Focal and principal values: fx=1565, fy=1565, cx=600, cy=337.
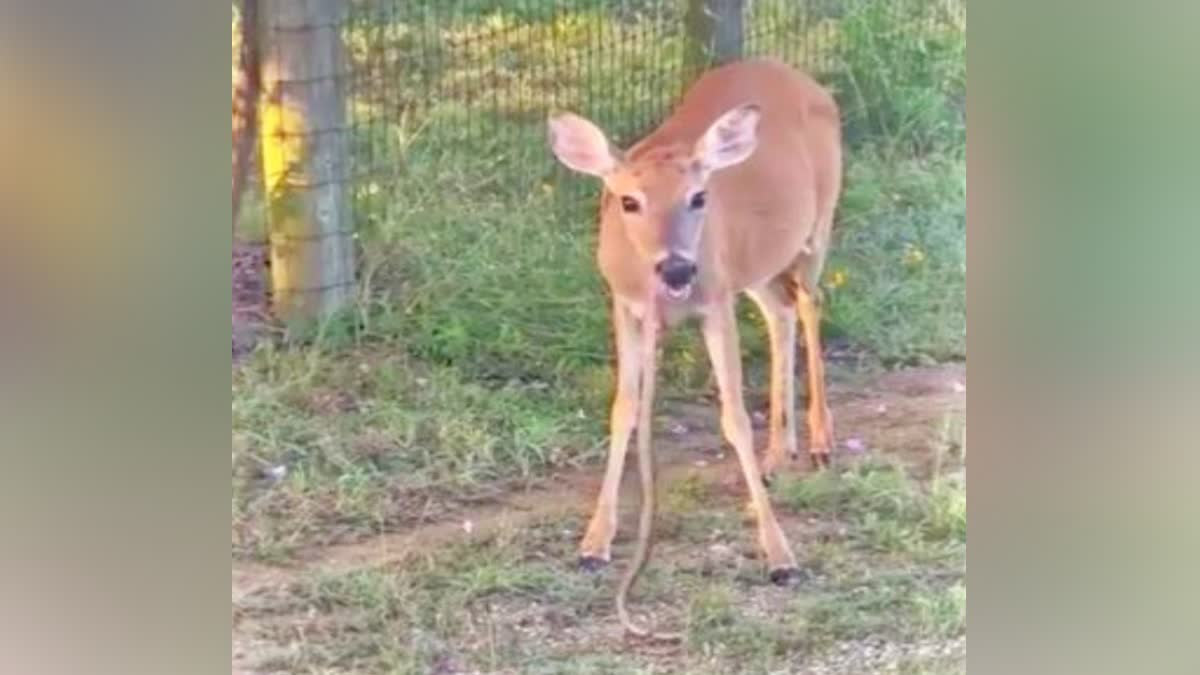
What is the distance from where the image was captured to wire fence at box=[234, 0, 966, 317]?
145 cm

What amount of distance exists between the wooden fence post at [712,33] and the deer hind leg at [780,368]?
22cm

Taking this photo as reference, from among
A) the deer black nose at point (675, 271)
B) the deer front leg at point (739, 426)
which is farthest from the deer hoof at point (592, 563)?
the deer black nose at point (675, 271)

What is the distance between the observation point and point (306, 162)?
144cm

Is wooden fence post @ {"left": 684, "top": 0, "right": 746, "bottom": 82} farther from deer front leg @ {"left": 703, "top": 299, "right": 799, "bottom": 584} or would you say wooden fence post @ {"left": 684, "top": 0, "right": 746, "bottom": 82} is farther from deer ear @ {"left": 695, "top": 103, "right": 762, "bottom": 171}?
deer front leg @ {"left": 703, "top": 299, "right": 799, "bottom": 584}

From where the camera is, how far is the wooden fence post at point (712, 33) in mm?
1501

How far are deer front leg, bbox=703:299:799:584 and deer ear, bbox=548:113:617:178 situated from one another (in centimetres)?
18

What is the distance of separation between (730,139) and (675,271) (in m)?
0.14

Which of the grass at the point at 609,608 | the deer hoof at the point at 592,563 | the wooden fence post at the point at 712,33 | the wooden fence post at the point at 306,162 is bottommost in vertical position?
the grass at the point at 609,608

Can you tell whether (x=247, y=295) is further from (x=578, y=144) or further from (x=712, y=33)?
(x=712, y=33)

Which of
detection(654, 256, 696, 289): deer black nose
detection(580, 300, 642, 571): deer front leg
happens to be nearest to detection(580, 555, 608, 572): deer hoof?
detection(580, 300, 642, 571): deer front leg

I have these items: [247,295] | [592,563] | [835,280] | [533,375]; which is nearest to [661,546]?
[592,563]

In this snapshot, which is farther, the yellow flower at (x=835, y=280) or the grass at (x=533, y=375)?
the yellow flower at (x=835, y=280)

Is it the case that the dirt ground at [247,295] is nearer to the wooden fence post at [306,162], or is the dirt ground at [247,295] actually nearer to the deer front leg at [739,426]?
the wooden fence post at [306,162]
